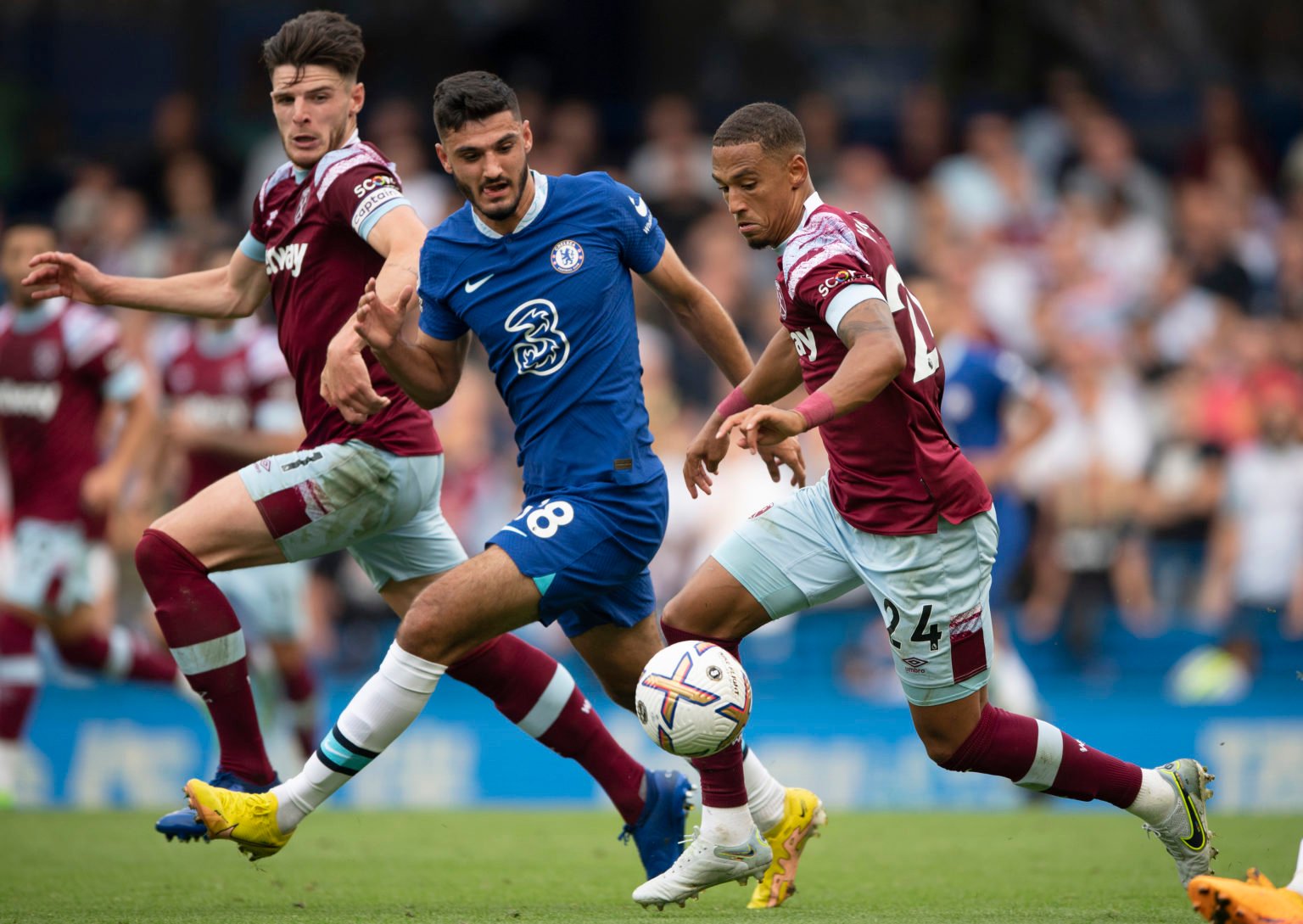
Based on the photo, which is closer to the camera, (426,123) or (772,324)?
(772,324)

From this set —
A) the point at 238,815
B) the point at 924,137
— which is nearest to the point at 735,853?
the point at 238,815

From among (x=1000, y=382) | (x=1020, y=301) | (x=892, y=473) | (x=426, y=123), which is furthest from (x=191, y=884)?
(x=426, y=123)

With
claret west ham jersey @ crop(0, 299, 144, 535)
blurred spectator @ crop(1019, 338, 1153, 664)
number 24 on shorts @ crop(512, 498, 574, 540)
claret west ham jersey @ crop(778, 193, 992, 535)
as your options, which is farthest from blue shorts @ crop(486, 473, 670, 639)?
blurred spectator @ crop(1019, 338, 1153, 664)

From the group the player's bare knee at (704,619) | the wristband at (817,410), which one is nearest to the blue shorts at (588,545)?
the player's bare knee at (704,619)

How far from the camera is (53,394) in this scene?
32.9ft

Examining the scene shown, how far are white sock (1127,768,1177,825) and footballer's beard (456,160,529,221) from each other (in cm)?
288

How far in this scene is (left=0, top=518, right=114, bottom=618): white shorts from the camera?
9.82m

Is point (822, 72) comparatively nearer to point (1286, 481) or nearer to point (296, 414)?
point (1286, 481)

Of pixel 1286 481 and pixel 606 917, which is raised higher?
pixel 1286 481

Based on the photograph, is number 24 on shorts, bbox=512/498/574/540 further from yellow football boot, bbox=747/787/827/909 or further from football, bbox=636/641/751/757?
yellow football boot, bbox=747/787/827/909

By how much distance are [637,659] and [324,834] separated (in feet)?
11.3

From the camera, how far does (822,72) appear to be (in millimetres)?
17828

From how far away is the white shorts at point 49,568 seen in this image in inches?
387

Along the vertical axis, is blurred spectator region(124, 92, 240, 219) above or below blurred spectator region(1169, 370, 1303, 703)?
above
